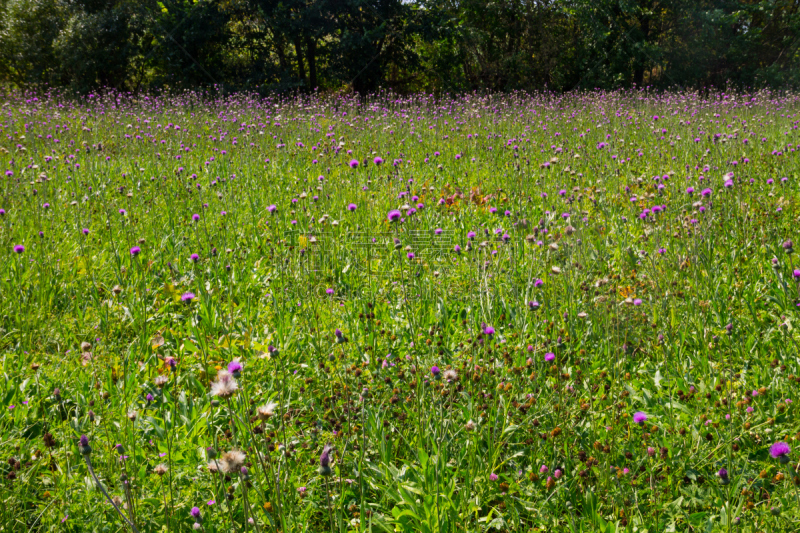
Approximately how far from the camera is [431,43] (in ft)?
51.8

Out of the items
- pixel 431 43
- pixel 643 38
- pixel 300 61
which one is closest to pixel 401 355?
pixel 300 61

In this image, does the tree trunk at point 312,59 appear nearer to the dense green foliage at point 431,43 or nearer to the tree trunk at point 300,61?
the dense green foliage at point 431,43

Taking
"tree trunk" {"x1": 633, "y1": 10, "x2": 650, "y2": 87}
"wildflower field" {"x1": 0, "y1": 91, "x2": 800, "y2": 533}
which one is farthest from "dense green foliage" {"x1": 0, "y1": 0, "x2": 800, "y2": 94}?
"wildflower field" {"x1": 0, "y1": 91, "x2": 800, "y2": 533}

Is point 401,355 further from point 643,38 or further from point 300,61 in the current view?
point 643,38

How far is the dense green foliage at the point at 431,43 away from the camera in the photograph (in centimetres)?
1460

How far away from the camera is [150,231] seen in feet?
11.6

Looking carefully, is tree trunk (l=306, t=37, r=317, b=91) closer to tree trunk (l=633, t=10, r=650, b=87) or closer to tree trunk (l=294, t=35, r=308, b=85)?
tree trunk (l=294, t=35, r=308, b=85)

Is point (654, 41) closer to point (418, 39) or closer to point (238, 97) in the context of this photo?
point (418, 39)

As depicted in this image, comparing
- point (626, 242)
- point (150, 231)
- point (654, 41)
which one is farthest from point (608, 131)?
point (654, 41)

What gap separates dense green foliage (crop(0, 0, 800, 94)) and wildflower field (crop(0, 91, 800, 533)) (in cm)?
1142

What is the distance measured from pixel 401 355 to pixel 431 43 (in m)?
15.3

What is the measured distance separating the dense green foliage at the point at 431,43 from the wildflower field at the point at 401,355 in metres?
11.4

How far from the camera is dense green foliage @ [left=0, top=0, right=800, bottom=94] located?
14.6 metres

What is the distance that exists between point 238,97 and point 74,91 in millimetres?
6918
